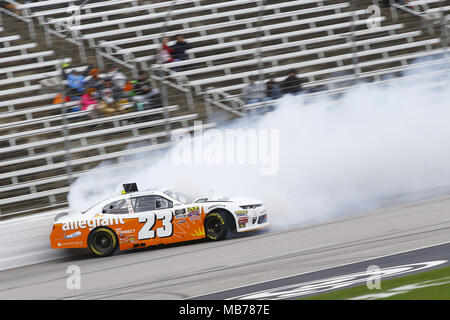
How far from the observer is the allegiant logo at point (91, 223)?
1150 cm

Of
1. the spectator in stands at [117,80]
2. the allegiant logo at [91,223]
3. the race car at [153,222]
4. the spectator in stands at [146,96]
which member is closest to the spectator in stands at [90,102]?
the spectator in stands at [117,80]

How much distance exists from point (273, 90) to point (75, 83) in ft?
14.3

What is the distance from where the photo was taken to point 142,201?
11570 millimetres

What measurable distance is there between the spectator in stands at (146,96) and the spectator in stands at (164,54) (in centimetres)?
143

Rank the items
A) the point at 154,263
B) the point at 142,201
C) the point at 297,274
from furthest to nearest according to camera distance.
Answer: the point at 142,201, the point at 154,263, the point at 297,274

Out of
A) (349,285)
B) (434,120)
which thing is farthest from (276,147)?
(349,285)

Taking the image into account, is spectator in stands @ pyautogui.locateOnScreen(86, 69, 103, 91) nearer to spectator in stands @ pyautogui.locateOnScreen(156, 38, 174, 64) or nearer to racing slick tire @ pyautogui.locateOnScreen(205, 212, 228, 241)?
spectator in stands @ pyautogui.locateOnScreen(156, 38, 174, 64)

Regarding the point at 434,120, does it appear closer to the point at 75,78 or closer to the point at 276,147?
the point at 276,147

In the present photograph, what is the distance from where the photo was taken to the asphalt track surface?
8.41 m

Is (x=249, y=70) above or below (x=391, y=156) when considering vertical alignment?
above

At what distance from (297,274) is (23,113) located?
8.64 m

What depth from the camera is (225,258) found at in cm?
984

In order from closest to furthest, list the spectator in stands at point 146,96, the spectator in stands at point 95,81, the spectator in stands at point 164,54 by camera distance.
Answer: the spectator in stands at point 146,96 < the spectator in stands at point 95,81 < the spectator in stands at point 164,54

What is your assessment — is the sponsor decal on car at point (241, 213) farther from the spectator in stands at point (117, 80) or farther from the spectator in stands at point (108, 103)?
the spectator in stands at point (117, 80)
